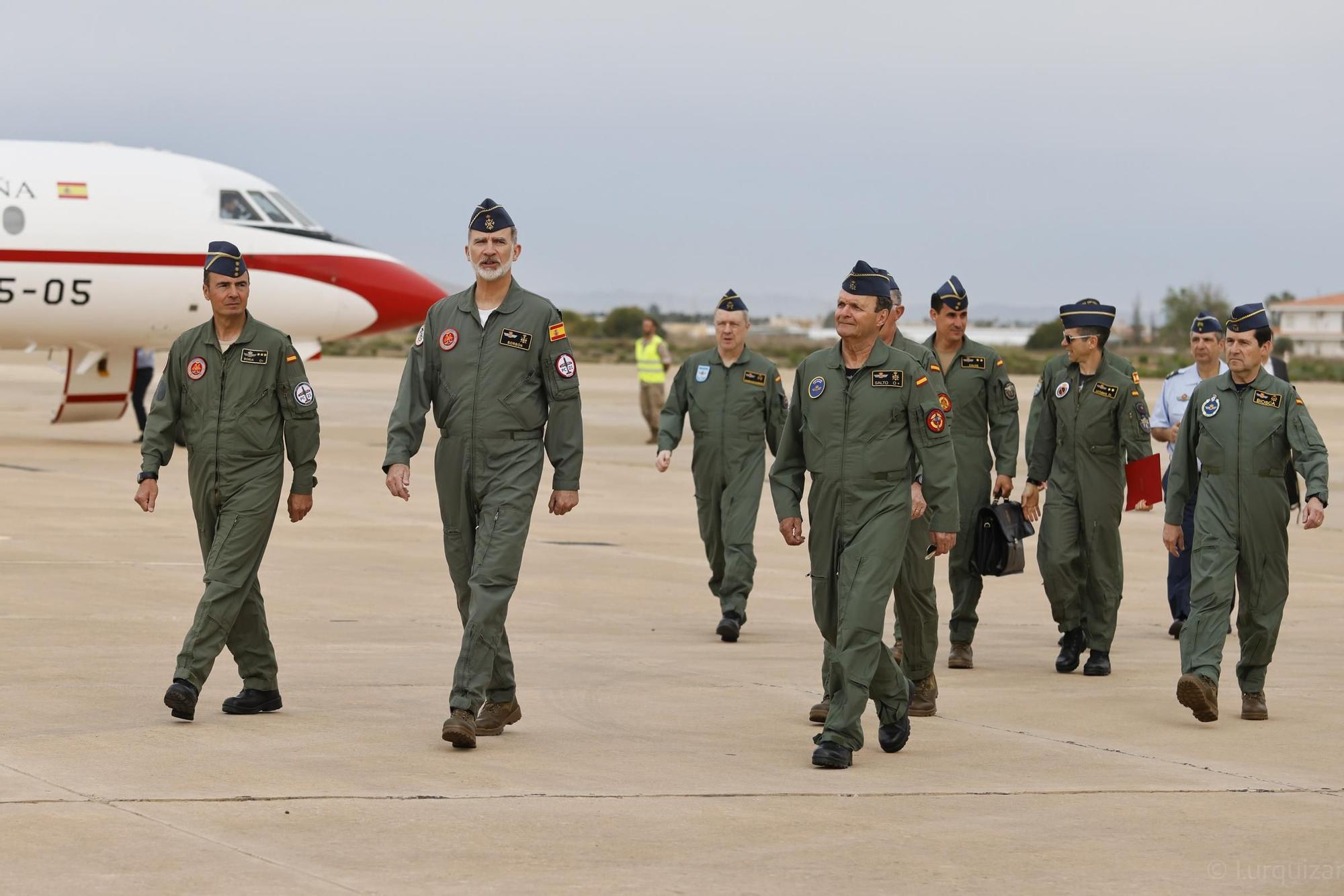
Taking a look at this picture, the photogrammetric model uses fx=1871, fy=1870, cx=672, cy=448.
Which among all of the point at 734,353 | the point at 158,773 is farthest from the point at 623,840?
the point at 734,353

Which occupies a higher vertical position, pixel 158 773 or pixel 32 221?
pixel 32 221

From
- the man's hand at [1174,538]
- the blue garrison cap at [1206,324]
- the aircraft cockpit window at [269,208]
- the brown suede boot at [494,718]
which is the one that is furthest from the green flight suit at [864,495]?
the aircraft cockpit window at [269,208]

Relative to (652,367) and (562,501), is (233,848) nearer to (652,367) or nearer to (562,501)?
(562,501)

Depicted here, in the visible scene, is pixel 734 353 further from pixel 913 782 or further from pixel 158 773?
pixel 158 773

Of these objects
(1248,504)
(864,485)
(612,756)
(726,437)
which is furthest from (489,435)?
(726,437)

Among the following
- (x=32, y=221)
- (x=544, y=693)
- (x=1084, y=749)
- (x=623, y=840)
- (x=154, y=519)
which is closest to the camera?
(x=623, y=840)

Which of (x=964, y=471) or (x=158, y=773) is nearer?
(x=158, y=773)

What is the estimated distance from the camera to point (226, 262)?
26.5ft

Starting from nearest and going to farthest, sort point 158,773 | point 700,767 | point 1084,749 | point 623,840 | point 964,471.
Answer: point 623,840, point 158,773, point 700,767, point 1084,749, point 964,471

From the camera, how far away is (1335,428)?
3556cm

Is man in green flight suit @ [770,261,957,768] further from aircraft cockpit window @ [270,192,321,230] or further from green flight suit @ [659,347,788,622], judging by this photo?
aircraft cockpit window @ [270,192,321,230]

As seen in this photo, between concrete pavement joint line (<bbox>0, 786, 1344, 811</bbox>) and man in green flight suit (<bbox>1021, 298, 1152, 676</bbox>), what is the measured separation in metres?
3.07

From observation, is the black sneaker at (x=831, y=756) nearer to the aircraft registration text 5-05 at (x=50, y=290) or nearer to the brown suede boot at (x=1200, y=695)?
the brown suede boot at (x=1200, y=695)

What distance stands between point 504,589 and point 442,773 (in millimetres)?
937
